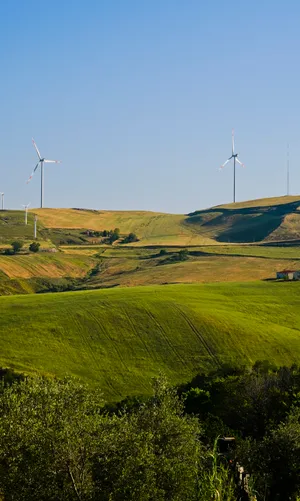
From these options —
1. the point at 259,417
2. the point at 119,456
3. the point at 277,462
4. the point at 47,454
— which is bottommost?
the point at 259,417

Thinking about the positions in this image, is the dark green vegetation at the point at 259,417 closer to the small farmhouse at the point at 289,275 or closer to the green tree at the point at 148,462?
the green tree at the point at 148,462

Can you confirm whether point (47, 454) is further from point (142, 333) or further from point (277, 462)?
point (142, 333)

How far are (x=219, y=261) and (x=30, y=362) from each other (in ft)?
382

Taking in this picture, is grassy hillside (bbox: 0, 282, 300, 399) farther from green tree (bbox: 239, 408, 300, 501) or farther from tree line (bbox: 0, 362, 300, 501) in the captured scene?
tree line (bbox: 0, 362, 300, 501)

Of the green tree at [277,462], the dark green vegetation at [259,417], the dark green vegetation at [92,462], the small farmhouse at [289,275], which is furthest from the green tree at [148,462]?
the small farmhouse at [289,275]

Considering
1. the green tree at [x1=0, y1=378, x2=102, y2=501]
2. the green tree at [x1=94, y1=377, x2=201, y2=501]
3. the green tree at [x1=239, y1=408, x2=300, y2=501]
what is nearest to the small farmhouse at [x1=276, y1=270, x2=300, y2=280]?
the green tree at [x1=239, y1=408, x2=300, y2=501]

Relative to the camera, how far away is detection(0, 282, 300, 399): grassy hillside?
286 ft

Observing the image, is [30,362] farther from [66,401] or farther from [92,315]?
[66,401]

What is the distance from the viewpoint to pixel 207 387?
244 feet

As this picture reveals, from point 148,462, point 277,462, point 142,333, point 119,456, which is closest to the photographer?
point 148,462

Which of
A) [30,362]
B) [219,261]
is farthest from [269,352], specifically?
[219,261]

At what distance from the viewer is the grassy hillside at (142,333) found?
87188 millimetres

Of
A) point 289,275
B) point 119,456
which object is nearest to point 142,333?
point 289,275

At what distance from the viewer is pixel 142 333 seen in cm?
9900
